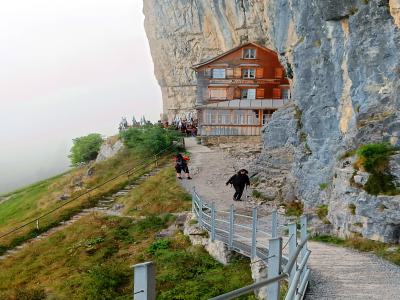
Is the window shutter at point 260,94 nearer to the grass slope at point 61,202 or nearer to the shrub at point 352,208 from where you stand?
the grass slope at point 61,202

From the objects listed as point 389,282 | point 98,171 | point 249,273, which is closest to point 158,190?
point 98,171

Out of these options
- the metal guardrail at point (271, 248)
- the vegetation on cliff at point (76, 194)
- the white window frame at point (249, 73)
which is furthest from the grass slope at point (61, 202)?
the white window frame at point (249, 73)

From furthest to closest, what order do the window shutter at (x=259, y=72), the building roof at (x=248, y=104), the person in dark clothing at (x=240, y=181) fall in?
1. the window shutter at (x=259, y=72)
2. the building roof at (x=248, y=104)
3. the person in dark clothing at (x=240, y=181)

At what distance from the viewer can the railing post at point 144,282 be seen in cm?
372

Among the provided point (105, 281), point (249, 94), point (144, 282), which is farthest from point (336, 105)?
point (249, 94)

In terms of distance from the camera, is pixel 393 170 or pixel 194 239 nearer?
pixel 393 170

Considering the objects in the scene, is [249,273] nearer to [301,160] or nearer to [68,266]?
[68,266]

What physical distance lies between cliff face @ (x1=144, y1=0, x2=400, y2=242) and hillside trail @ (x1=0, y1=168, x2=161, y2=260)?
30.8 ft

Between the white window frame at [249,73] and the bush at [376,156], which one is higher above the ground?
the white window frame at [249,73]

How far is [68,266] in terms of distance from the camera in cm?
2058

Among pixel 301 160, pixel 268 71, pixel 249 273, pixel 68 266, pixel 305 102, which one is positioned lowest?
pixel 68 266

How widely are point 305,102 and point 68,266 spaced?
1515 cm

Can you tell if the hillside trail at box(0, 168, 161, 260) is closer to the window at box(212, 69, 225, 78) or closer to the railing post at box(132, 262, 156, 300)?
the window at box(212, 69, 225, 78)

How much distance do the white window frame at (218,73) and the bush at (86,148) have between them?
18503mm
